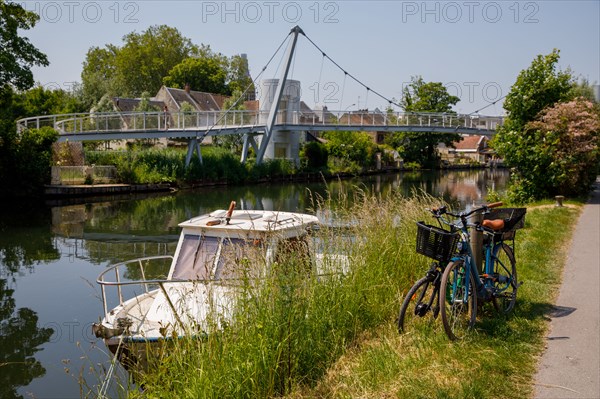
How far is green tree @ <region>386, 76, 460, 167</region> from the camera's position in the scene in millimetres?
68625

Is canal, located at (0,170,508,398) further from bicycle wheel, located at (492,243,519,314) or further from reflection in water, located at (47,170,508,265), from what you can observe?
bicycle wheel, located at (492,243,519,314)

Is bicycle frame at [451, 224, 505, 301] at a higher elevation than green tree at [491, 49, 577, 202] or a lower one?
lower

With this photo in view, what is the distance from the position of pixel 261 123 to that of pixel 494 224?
39.9 meters

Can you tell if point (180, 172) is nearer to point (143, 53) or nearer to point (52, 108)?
point (52, 108)

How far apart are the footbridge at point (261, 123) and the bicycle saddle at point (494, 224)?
1160 inches

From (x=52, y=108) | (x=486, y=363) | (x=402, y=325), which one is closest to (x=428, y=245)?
A: (x=402, y=325)

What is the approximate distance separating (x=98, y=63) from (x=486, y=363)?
265ft

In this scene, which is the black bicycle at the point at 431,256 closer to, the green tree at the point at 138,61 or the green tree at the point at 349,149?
the green tree at the point at 349,149

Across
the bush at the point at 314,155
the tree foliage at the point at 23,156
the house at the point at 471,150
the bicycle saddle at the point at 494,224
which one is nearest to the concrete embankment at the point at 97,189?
the tree foliage at the point at 23,156

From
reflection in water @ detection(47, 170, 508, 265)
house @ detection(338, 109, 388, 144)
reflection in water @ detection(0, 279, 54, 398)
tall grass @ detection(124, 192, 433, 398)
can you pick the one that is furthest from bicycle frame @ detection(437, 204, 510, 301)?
house @ detection(338, 109, 388, 144)

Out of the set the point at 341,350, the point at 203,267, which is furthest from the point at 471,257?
the point at 203,267

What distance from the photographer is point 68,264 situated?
1517 cm

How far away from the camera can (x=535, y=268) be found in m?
8.53

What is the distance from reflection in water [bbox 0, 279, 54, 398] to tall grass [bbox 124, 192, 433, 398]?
2923 millimetres
